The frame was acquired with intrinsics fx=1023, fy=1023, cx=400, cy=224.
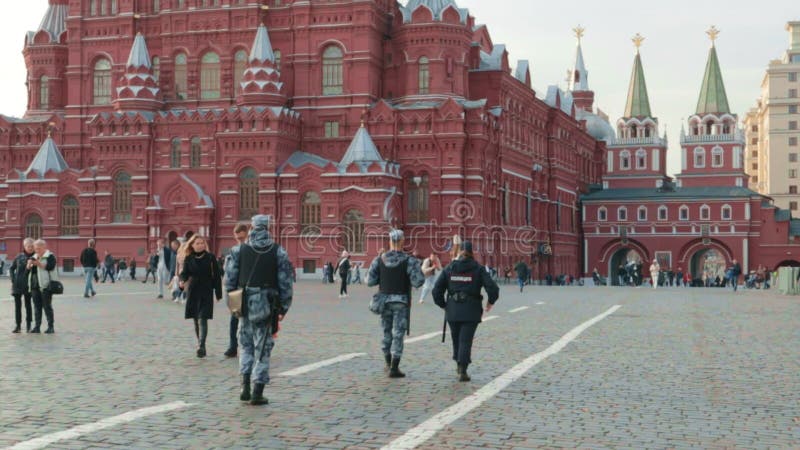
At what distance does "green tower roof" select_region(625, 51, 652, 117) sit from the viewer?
114m

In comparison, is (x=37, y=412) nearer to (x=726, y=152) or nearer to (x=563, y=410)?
(x=563, y=410)

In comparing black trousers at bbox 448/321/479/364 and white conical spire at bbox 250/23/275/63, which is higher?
white conical spire at bbox 250/23/275/63

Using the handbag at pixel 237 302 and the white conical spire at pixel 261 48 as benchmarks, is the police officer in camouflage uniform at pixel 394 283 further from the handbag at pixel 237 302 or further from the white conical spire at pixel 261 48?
the white conical spire at pixel 261 48

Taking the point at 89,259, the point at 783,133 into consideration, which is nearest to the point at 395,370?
the point at 89,259

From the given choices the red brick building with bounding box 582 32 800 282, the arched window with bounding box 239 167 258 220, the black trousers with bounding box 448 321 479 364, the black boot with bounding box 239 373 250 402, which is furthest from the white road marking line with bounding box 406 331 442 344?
the red brick building with bounding box 582 32 800 282

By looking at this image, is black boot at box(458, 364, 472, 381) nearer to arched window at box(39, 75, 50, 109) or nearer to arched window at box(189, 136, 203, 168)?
arched window at box(189, 136, 203, 168)

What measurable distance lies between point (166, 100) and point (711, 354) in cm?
5691

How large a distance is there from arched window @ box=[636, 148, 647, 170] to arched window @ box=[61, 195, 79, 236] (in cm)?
6363

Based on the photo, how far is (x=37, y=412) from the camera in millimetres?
10516

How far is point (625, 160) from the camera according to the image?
11119 cm

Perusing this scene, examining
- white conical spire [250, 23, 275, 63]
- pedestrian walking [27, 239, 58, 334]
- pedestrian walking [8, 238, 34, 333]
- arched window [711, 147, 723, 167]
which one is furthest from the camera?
arched window [711, 147, 723, 167]

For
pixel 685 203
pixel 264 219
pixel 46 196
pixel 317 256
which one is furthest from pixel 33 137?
pixel 264 219

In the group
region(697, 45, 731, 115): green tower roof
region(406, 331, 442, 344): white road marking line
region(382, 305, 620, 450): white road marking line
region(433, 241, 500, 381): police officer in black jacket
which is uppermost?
region(697, 45, 731, 115): green tower roof

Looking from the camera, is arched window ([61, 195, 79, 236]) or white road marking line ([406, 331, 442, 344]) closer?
white road marking line ([406, 331, 442, 344])
